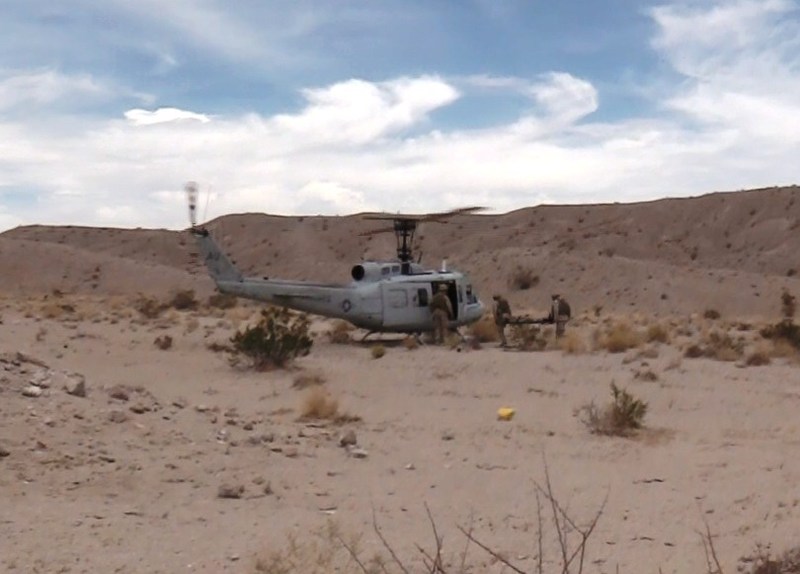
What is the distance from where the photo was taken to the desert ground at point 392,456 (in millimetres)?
7027

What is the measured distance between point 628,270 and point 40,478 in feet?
146

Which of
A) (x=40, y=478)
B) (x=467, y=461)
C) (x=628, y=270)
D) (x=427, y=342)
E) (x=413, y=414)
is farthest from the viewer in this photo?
(x=628, y=270)

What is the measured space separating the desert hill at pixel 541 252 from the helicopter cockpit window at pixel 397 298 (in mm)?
25097

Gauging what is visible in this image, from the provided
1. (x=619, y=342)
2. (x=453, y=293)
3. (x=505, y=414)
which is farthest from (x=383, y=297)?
(x=505, y=414)

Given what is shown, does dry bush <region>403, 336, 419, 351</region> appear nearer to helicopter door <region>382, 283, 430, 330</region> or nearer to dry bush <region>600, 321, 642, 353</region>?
helicopter door <region>382, 283, 430, 330</region>

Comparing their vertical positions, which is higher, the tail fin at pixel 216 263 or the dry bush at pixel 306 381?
the tail fin at pixel 216 263

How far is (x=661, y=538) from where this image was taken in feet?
24.2

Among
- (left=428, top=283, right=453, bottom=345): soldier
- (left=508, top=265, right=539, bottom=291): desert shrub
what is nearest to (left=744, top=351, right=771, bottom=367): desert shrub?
(left=428, top=283, right=453, bottom=345): soldier

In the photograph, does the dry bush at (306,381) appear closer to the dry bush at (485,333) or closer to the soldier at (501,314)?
the soldier at (501,314)

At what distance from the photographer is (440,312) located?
74.7 feet

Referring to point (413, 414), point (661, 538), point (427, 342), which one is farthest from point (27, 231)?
Result: point (661, 538)

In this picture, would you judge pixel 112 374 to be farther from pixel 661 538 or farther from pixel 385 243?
pixel 385 243

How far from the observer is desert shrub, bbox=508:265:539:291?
174 feet

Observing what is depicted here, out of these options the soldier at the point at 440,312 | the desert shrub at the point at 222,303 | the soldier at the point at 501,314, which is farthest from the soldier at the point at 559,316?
the desert shrub at the point at 222,303
